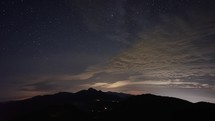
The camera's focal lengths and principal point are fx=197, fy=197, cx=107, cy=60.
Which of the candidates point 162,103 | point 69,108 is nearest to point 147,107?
point 162,103

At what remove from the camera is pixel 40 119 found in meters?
99.2

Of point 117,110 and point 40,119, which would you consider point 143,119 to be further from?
point 40,119

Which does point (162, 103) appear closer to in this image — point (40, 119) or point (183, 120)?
point (183, 120)

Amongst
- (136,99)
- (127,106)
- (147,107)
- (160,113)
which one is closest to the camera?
(160,113)

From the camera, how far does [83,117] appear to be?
107 meters

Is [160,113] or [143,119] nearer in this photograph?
[143,119]

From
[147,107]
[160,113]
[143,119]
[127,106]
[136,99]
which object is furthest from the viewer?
[136,99]

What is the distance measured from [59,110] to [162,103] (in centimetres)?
5865

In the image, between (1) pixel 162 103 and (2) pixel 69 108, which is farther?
(2) pixel 69 108

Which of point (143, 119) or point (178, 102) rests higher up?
point (178, 102)

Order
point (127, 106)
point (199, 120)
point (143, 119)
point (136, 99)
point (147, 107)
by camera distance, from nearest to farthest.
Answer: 1. point (199, 120)
2. point (143, 119)
3. point (147, 107)
4. point (127, 106)
5. point (136, 99)

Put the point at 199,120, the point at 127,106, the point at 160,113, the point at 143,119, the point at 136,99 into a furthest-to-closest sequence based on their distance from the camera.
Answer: the point at 136,99
the point at 127,106
the point at 160,113
the point at 143,119
the point at 199,120

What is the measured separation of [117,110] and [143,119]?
878 inches

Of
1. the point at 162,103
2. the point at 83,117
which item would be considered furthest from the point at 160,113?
the point at 83,117
